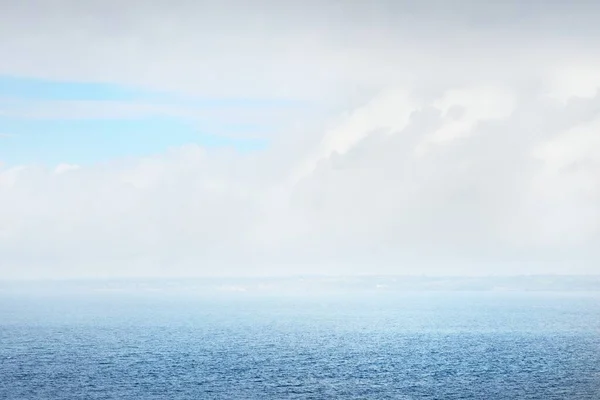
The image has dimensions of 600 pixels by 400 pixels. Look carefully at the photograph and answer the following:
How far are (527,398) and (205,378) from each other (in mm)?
51179

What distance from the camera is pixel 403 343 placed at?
7367 inches

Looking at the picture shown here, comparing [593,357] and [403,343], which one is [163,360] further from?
[593,357]

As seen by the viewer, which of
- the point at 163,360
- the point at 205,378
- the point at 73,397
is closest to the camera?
the point at 73,397

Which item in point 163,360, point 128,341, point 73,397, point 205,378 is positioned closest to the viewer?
point 73,397

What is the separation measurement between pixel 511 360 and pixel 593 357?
1770 centimetres

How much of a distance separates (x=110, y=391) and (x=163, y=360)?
3496 cm

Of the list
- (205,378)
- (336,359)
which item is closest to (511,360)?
(336,359)

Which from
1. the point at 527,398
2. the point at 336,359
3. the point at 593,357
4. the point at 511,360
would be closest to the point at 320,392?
the point at 527,398

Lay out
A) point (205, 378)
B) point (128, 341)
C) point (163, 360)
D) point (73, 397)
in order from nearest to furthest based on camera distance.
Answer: point (73, 397) → point (205, 378) → point (163, 360) → point (128, 341)

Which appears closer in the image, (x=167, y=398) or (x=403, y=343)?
(x=167, y=398)

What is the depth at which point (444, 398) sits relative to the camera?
108812 mm

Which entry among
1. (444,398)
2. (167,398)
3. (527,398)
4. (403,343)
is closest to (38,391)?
(167,398)

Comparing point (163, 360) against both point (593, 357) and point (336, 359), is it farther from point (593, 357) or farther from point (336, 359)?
point (593, 357)

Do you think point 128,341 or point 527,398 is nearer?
point 527,398
